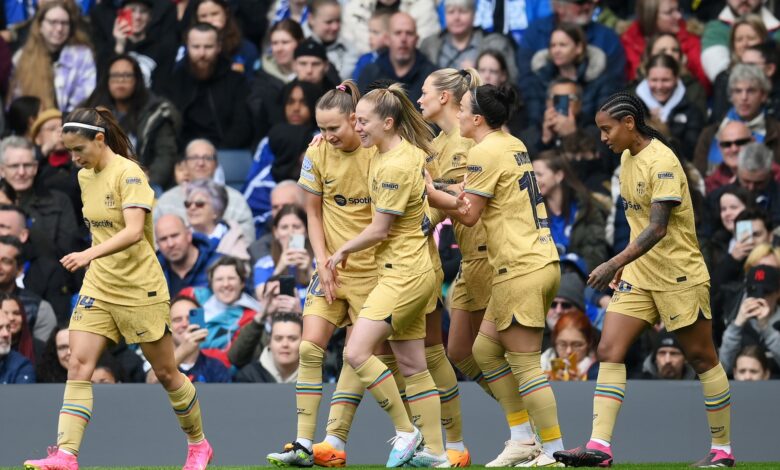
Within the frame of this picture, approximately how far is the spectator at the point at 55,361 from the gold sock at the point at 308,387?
10.6ft

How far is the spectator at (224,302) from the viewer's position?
11883mm

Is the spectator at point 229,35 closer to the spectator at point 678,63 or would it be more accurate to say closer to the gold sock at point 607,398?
the spectator at point 678,63

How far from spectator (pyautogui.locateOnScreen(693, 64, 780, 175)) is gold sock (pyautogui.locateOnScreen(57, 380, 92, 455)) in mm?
6879

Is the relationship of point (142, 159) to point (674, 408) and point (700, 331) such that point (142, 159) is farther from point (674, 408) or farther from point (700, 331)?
point (700, 331)

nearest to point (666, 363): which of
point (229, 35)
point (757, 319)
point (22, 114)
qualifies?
point (757, 319)

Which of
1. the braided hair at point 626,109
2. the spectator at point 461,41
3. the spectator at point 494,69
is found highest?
the spectator at point 461,41

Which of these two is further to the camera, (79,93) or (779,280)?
(79,93)

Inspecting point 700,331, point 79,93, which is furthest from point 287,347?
point 79,93

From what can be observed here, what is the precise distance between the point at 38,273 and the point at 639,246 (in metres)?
5.87

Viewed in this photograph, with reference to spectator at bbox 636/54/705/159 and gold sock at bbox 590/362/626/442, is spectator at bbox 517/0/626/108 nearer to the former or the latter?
spectator at bbox 636/54/705/159

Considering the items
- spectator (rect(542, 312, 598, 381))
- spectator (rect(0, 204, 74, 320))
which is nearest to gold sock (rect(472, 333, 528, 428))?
spectator (rect(542, 312, 598, 381))

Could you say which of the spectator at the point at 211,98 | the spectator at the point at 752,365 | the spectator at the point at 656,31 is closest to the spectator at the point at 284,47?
the spectator at the point at 211,98

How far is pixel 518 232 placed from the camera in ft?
28.5

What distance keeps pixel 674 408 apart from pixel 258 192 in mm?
4674
